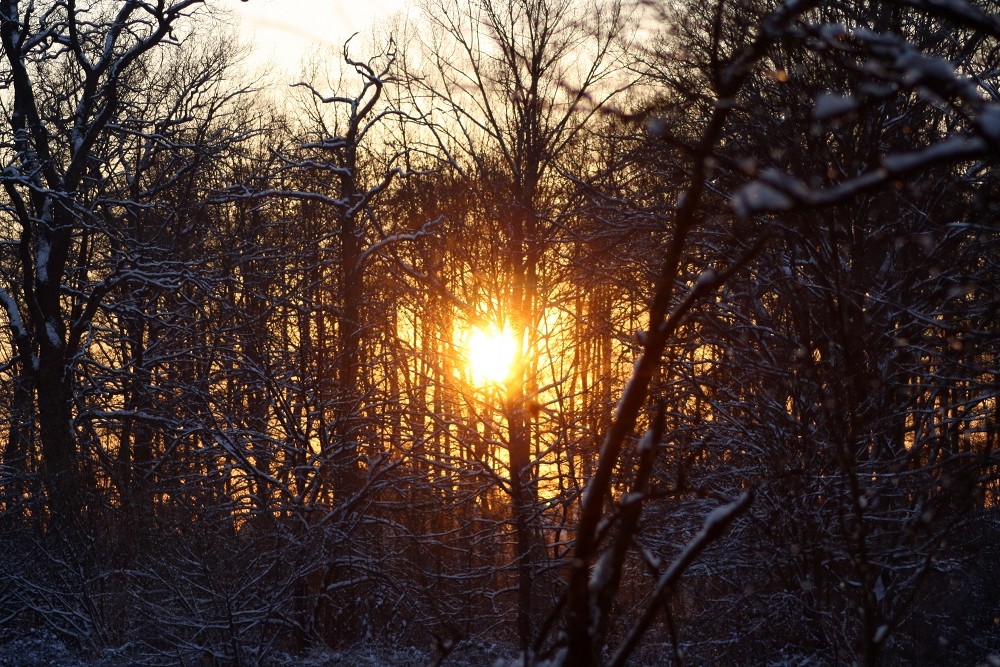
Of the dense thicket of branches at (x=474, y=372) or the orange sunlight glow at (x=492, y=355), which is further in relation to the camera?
the orange sunlight glow at (x=492, y=355)

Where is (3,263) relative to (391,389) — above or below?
above

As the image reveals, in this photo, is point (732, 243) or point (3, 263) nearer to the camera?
point (732, 243)

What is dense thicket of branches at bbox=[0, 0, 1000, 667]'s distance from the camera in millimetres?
7785

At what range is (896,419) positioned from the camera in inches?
316

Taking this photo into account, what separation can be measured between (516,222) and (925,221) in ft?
17.8

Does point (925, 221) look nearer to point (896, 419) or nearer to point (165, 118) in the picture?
point (896, 419)

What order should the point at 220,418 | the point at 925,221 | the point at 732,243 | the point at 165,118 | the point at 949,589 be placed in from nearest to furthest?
the point at 925,221 < the point at 732,243 < the point at 949,589 < the point at 220,418 < the point at 165,118

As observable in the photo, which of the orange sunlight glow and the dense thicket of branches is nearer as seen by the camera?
the dense thicket of branches

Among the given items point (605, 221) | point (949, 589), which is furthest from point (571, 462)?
point (949, 589)

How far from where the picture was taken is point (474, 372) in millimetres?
12203

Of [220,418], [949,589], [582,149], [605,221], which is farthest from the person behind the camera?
[220,418]

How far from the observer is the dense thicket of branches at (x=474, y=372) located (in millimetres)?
7785

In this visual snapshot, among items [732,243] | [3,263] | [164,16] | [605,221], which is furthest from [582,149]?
[3,263]

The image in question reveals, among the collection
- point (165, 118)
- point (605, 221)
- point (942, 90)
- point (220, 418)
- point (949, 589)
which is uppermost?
point (165, 118)
